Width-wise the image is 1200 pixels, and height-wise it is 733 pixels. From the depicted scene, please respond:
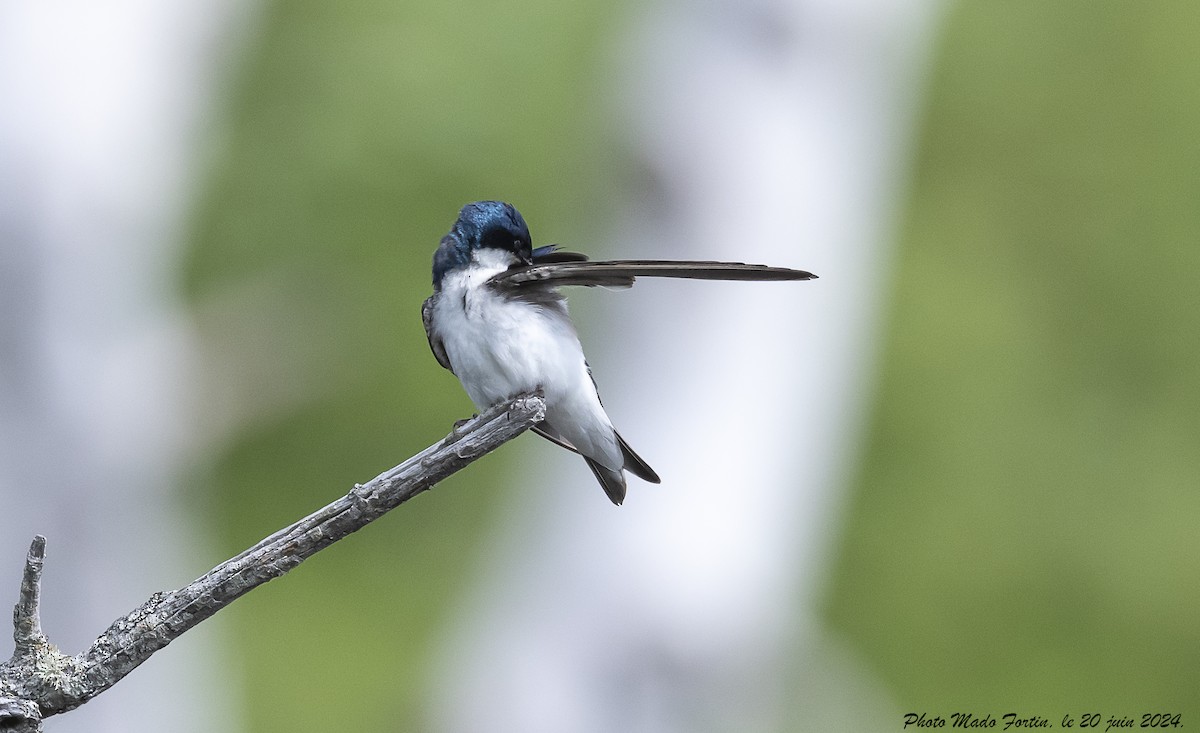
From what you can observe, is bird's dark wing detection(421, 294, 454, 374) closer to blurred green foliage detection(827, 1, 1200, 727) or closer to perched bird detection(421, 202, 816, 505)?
perched bird detection(421, 202, 816, 505)

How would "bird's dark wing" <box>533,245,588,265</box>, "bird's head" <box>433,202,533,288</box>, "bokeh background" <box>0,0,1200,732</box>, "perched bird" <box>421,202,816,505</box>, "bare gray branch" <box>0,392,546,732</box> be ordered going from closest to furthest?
"bare gray branch" <box>0,392,546,732</box>, "bird's dark wing" <box>533,245,588,265</box>, "perched bird" <box>421,202,816,505</box>, "bird's head" <box>433,202,533,288</box>, "bokeh background" <box>0,0,1200,732</box>

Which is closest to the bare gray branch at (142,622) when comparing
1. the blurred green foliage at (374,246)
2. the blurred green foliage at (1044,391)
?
the blurred green foliage at (374,246)

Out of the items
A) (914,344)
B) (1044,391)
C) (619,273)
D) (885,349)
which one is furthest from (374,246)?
(619,273)

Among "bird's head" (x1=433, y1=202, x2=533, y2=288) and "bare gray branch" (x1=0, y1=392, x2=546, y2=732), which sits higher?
"bird's head" (x1=433, y1=202, x2=533, y2=288)

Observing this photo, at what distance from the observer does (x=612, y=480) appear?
2.29 m

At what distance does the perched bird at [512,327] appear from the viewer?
188cm

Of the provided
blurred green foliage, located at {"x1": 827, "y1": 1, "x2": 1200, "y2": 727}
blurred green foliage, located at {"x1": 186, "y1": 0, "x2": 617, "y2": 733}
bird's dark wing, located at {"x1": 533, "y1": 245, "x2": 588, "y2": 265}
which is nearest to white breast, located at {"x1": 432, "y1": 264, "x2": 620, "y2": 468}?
bird's dark wing, located at {"x1": 533, "y1": 245, "x2": 588, "y2": 265}

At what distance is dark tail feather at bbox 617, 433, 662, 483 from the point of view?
7.09 ft

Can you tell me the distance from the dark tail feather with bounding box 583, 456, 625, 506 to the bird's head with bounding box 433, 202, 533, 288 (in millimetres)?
474

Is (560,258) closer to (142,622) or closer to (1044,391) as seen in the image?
(142,622)

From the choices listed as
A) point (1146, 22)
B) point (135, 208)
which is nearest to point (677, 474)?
point (135, 208)

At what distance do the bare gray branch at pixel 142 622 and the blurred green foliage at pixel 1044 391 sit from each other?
384cm

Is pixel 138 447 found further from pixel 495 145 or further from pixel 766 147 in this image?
pixel 766 147

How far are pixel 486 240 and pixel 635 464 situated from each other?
21.2 inches
